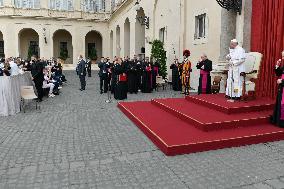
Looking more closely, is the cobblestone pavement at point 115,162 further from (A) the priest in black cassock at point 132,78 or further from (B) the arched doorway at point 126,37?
(B) the arched doorway at point 126,37

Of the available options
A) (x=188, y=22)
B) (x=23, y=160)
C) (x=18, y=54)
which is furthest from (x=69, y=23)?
(x=23, y=160)

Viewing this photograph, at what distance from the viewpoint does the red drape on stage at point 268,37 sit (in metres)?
8.72

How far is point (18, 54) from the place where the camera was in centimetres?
3506

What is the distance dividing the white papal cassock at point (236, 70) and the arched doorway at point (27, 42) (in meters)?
32.8

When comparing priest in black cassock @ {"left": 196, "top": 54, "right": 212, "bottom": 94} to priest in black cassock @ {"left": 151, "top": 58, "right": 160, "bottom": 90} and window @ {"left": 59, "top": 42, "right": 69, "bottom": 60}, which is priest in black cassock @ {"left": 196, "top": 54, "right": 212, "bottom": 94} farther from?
window @ {"left": 59, "top": 42, "right": 69, "bottom": 60}

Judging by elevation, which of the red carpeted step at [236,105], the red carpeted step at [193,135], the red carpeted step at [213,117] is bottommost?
A: the red carpeted step at [193,135]

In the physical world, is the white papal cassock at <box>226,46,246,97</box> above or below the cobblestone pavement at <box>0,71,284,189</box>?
above

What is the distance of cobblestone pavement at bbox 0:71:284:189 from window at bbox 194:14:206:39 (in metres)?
7.70

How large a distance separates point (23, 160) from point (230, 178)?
3.65m

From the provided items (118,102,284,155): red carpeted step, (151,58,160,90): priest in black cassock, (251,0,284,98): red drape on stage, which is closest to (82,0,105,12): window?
(151,58,160,90): priest in black cassock

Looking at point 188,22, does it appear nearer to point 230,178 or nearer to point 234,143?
point 234,143

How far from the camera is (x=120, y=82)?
41.3ft

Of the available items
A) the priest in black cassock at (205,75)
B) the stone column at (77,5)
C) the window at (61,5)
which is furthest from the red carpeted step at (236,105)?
the window at (61,5)

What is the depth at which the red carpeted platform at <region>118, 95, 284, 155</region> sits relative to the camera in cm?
590
